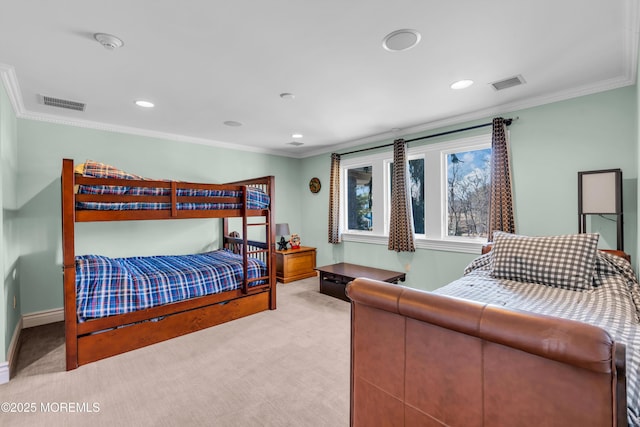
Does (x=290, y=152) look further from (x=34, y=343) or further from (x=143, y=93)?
(x=34, y=343)

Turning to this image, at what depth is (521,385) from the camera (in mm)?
824

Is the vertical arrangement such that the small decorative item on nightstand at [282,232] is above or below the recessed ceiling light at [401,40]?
below

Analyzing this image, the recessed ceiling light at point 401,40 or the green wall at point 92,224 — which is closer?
the recessed ceiling light at point 401,40

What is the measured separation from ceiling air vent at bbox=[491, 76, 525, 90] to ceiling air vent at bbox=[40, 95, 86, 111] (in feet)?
13.5

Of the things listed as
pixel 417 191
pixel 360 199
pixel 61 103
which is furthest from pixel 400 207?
pixel 61 103

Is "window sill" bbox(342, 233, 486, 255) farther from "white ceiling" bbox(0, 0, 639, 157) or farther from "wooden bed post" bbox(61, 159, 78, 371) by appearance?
"wooden bed post" bbox(61, 159, 78, 371)

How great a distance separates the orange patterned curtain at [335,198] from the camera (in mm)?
4988

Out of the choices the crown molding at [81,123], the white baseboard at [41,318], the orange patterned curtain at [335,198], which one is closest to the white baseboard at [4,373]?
A: the white baseboard at [41,318]

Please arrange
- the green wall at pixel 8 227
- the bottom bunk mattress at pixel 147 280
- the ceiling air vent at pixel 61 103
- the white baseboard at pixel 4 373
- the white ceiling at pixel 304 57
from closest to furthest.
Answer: the white ceiling at pixel 304 57
the white baseboard at pixel 4 373
the green wall at pixel 8 227
the bottom bunk mattress at pixel 147 280
the ceiling air vent at pixel 61 103

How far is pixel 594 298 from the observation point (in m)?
1.73

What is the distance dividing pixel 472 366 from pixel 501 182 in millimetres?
2860

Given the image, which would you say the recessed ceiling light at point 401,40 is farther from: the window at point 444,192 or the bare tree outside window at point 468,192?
the bare tree outside window at point 468,192

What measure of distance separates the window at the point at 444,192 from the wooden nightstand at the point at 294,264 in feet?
4.06

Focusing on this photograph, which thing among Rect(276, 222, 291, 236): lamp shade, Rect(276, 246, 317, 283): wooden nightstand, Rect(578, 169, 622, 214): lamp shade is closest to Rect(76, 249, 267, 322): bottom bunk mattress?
Rect(276, 246, 317, 283): wooden nightstand
